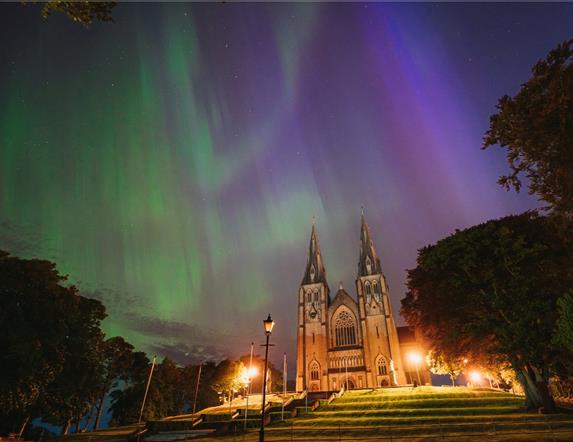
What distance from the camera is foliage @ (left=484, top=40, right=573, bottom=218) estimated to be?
1224 centimetres

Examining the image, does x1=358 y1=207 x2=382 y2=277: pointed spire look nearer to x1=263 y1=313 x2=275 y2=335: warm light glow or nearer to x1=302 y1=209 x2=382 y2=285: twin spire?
x1=302 y1=209 x2=382 y2=285: twin spire

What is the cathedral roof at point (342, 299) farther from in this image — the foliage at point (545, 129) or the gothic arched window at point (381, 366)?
the foliage at point (545, 129)

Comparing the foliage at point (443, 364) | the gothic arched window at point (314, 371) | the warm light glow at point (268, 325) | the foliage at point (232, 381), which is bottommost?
the warm light glow at point (268, 325)

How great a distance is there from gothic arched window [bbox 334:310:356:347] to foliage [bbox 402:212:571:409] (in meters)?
47.3

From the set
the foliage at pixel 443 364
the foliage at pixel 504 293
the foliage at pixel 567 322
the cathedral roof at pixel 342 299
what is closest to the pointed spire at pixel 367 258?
the cathedral roof at pixel 342 299

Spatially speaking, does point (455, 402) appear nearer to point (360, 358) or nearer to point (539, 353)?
point (539, 353)

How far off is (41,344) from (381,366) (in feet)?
184

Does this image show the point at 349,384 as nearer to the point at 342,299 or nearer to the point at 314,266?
the point at 342,299

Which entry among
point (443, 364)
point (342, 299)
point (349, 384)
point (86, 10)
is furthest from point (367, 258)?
point (86, 10)

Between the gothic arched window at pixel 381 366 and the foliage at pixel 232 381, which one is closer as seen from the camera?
the foliage at pixel 232 381

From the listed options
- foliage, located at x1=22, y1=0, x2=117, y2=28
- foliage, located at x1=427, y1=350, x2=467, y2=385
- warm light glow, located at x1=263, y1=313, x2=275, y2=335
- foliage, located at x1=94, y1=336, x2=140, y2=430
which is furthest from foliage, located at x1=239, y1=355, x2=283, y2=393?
foliage, located at x1=22, y1=0, x2=117, y2=28

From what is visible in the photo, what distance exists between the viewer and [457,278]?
68.0ft

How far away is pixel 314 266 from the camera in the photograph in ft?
265

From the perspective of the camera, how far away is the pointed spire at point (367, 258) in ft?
246
